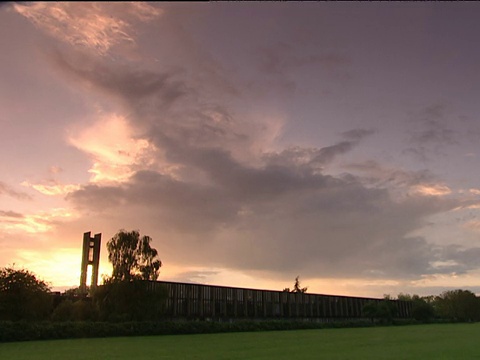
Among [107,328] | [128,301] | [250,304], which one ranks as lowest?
[107,328]

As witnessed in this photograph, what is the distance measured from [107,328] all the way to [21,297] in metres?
9.42

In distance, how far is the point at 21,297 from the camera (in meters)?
50.8

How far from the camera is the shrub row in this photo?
4400cm

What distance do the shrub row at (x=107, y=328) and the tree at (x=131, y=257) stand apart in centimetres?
818

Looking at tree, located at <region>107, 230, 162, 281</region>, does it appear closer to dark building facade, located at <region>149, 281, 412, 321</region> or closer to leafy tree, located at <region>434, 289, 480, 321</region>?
dark building facade, located at <region>149, 281, 412, 321</region>

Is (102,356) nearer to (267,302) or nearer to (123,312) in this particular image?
(123,312)

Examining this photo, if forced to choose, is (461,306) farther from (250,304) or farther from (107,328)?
(107,328)

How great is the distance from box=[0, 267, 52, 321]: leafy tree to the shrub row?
4.33 m

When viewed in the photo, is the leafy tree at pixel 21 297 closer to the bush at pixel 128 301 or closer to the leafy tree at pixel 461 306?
the bush at pixel 128 301

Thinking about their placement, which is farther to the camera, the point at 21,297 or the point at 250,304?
the point at 250,304

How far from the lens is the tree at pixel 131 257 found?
62.2 metres

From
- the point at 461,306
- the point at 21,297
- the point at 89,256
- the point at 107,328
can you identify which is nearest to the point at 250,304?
the point at 89,256

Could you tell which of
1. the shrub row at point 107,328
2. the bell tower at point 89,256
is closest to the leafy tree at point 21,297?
the shrub row at point 107,328

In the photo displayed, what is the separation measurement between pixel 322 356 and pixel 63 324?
3046 centimetres
